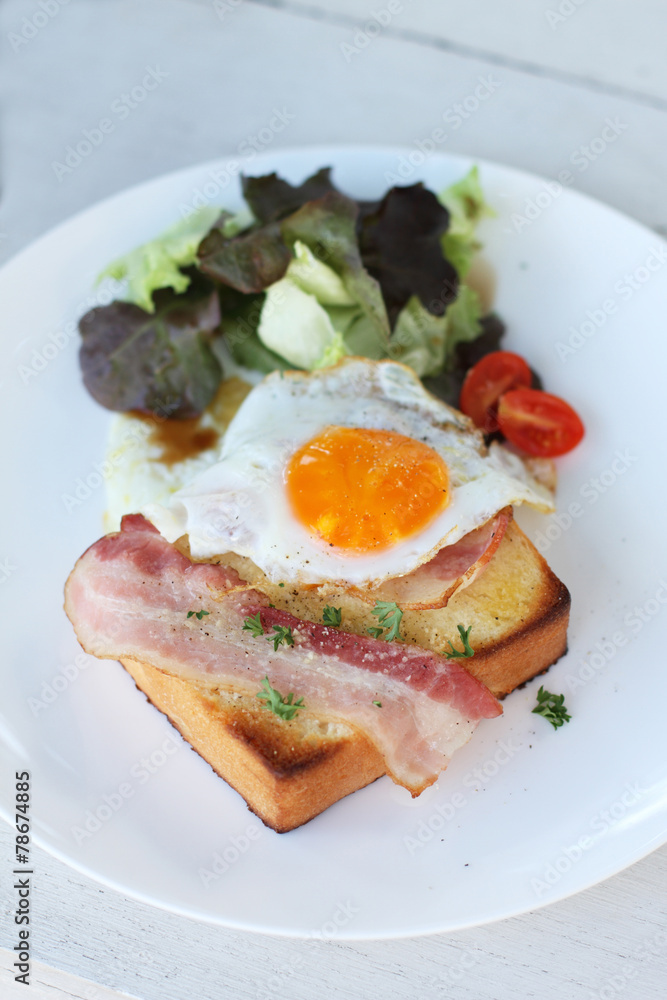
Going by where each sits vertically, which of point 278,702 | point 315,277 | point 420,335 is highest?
point 420,335

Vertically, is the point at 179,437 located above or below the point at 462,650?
below

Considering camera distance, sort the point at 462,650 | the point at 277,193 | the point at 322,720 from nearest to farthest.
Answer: the point at 322,720, the point at 462,650, the point at 277,193

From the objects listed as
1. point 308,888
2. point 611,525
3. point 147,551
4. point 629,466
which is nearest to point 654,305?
point 629,466

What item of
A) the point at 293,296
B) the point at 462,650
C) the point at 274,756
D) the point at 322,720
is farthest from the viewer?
the point at 293,296

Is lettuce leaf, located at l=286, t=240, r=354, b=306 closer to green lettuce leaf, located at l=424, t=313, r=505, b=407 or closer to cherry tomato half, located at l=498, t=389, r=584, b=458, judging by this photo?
green lettuce leaf, located at l=424, t=313, r=505, b=407

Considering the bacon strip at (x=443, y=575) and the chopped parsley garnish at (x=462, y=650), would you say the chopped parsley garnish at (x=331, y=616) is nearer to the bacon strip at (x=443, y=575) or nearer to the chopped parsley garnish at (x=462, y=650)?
the bacon strip at (x=443, y=575)

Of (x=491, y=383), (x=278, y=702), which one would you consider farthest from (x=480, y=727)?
(x=491, y=383)

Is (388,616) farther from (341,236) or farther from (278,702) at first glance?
(341,236)
